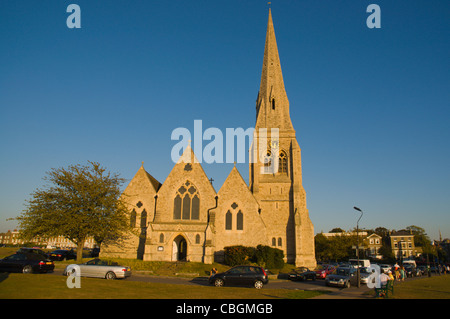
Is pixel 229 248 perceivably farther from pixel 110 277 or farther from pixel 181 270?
pixel 110 277

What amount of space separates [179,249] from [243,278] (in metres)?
21.4

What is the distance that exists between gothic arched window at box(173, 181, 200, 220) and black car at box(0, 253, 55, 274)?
1806cm

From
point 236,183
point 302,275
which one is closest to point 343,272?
point 302,275

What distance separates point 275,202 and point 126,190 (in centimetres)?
1903

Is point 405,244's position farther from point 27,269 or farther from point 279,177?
point 27,269

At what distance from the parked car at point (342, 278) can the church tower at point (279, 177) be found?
1394cm

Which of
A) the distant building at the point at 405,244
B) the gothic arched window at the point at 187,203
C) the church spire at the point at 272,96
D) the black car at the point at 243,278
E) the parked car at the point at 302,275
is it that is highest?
the church spire at the point at 272,96

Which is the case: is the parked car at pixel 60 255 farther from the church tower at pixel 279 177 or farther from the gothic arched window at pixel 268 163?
the gothic arched window at pixel 268 163

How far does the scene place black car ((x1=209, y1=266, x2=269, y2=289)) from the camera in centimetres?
2034

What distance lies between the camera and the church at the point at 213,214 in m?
37.0

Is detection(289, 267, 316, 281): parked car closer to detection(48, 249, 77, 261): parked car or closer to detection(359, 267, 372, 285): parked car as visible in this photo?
detection(359, 267, 372, 285): parked car

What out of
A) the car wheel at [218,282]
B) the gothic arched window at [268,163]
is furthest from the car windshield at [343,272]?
the gothic arched window at [268,163]
